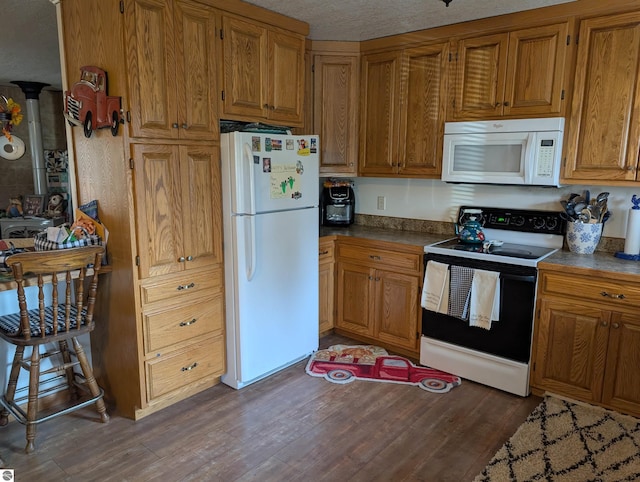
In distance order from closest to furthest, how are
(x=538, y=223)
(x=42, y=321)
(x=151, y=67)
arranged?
(x=42, y=321)
(x=151, y=67)
(x=538, y=223)

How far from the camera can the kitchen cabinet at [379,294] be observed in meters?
3.17

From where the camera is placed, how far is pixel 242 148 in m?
2.58

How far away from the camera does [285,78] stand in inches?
119

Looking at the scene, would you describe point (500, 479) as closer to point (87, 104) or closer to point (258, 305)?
point (258, 305)

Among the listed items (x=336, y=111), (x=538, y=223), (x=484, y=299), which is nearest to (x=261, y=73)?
(x=336, y=111)

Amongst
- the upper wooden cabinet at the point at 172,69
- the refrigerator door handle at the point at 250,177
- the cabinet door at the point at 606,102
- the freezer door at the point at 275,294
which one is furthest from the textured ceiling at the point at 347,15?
the freezer door at the point at 275,294

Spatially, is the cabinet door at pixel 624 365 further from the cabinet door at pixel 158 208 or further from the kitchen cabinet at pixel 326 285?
the cabinet door at pixel 158 208

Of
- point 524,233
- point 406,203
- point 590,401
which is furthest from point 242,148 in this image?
point 590,401

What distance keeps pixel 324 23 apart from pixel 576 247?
2.21 m

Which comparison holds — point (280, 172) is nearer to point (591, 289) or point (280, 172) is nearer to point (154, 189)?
point (154, 189)

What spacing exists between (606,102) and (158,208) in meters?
2.59

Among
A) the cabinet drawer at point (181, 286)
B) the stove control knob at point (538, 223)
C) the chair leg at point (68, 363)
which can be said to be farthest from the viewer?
the stove control knob at point (538, 223)

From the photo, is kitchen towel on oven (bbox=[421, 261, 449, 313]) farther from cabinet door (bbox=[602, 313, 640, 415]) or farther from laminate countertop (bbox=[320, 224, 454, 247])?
cabinet door (bbox=[602, 313, 640, 415])

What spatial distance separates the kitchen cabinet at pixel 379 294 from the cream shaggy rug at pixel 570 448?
99 cm
